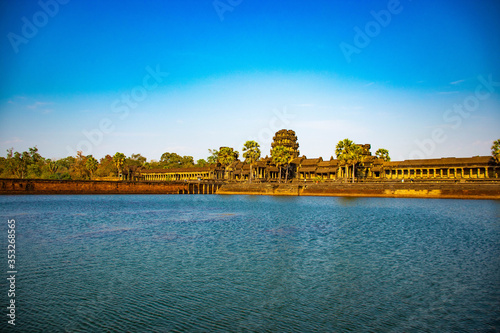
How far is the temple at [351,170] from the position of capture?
3273 inches

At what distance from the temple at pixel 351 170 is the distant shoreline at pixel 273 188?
7930mm

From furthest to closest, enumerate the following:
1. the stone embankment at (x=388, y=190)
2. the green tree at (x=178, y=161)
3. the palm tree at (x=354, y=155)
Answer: the green tree at (x=178, y=161) < the palm tree at (x=354, y=155) < the stone embankment at (x=388, y=190)

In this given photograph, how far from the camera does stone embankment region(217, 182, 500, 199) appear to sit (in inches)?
2496

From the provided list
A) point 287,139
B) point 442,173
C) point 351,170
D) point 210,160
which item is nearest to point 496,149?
point 442,173

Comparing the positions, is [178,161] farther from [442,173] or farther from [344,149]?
[442,173]

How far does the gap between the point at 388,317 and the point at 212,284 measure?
6681mm

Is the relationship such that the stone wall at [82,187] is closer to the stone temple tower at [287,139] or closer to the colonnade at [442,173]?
the stone temple tower at [287,139]

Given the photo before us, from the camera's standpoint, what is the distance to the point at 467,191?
64125mm

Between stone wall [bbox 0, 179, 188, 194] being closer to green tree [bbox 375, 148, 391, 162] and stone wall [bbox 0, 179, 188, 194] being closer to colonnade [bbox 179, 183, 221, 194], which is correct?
colonnade [bbox 179, 183, 221, 194]

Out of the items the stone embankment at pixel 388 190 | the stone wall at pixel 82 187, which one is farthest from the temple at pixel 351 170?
the stone wall at pixel 82 187

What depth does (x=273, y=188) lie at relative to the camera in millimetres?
90000

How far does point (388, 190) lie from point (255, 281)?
6452 cm

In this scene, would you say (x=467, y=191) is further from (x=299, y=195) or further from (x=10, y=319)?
(x=10, y=319)

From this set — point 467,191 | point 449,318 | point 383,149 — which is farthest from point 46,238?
point 383,149
